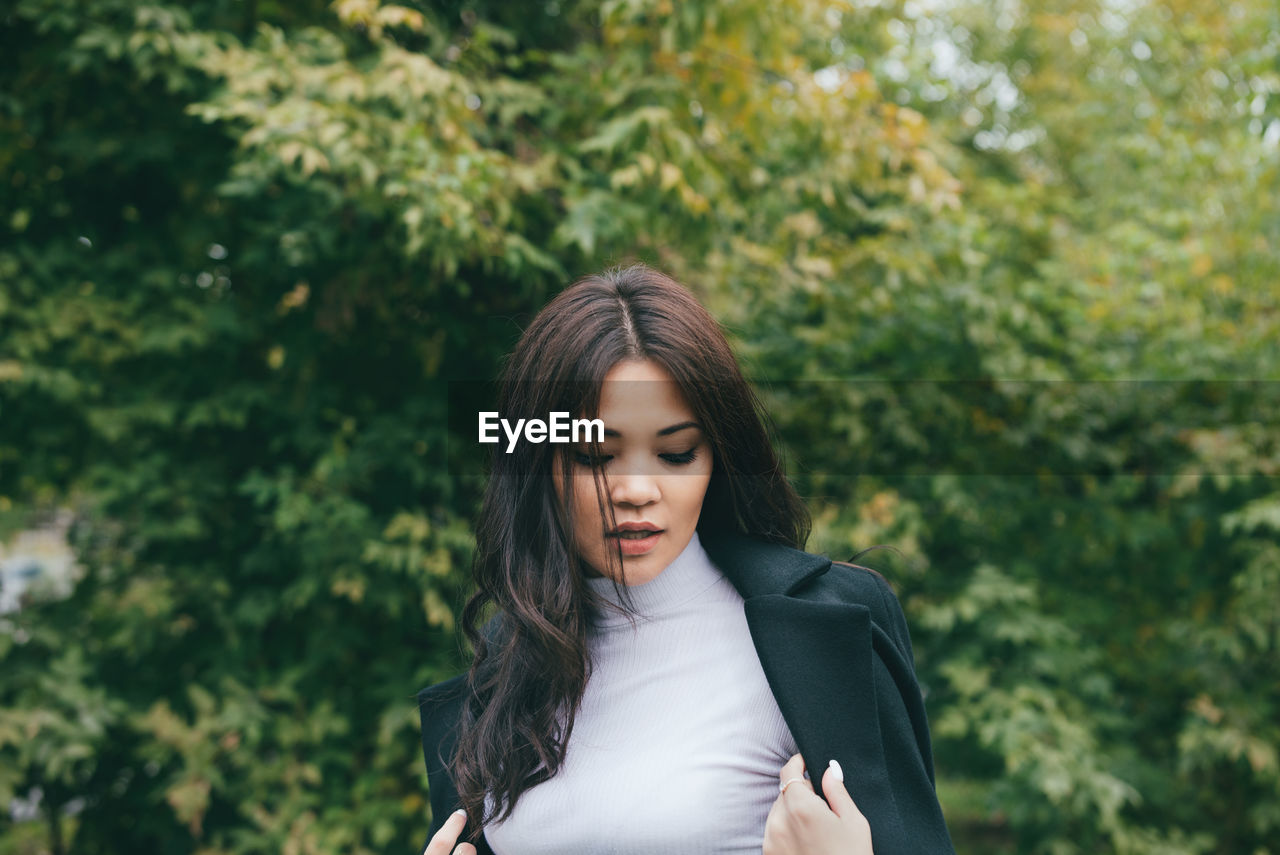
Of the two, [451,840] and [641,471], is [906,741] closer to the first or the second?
[641,471]

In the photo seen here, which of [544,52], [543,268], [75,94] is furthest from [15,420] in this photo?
[544,52]

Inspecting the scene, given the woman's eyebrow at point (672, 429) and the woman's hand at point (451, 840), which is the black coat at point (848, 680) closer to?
the woman's hand at point (451, 840)

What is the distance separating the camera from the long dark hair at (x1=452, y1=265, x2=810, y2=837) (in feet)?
4.82

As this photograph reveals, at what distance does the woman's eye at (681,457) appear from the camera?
147 cm

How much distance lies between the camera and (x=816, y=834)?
123cm

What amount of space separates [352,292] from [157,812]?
220cm

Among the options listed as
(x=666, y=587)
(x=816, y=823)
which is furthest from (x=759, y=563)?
(x=816, y=823)

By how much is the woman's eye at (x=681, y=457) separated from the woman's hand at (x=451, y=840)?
2.14 ft

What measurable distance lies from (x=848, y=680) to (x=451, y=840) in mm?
663

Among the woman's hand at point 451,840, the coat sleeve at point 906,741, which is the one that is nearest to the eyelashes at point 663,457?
the coat sleeve at point 906,741

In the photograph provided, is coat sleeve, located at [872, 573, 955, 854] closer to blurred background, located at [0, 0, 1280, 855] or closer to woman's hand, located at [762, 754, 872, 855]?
woman's hand, located at [762, 754, 872, 855]

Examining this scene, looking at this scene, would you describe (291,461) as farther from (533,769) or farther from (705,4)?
(533,769)

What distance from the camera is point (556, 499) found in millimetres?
1548

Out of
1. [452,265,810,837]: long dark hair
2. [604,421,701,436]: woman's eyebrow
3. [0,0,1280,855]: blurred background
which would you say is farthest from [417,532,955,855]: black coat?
[0,0,1280,855]: blurred background
